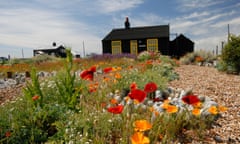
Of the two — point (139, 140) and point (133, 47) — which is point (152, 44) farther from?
point (139, 140)

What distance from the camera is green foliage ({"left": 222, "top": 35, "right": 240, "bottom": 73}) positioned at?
8375 millimetres

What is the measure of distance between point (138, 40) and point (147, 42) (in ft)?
2.84

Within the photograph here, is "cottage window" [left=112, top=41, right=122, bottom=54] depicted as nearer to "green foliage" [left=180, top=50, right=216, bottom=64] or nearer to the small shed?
the small shed

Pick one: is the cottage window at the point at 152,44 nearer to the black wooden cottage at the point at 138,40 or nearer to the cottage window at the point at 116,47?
the black wooden cottage at the point at 138,40

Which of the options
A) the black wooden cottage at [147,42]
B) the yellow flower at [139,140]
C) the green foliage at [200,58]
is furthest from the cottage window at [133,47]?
the yellow flower at [139,140]

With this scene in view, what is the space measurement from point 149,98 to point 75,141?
Answer: 1.73 meters

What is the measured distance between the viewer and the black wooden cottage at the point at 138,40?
20281 millimetres

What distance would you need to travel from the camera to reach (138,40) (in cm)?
2073

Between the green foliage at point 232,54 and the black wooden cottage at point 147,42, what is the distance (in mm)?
11193

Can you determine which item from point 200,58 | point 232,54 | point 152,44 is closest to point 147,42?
point 152,44

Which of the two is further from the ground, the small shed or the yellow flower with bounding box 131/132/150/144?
the small shed

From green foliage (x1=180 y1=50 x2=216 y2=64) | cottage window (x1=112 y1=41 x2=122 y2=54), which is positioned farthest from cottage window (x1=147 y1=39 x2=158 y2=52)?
green foliage (x1=180 y1=50 x2=216 y2=64)

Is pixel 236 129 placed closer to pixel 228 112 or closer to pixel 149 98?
pixel 228 112

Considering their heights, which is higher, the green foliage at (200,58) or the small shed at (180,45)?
the small shed at (180,45)
